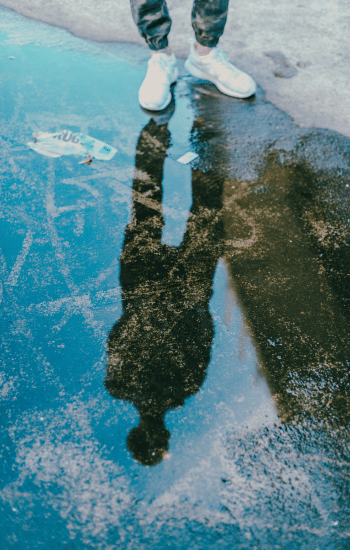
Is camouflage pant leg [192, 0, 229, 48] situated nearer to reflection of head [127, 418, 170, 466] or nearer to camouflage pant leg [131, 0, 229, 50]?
camouflage pant leg [131, 0, 229, 50]

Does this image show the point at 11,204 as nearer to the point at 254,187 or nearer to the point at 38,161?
the point at 38,161

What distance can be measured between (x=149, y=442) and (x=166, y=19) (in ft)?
7.18

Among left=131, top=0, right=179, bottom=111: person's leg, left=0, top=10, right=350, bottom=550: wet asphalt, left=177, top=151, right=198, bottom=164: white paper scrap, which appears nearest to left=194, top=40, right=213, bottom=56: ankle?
left=131, top=0, right=179, bottom=111: person's leg

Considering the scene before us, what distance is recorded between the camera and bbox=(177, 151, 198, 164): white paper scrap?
1.82 m

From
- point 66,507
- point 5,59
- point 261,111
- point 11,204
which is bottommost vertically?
point 66,507

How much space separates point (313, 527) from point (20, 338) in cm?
103

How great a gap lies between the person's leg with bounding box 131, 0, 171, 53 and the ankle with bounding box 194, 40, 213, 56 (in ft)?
0.70

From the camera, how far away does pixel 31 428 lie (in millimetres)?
1029

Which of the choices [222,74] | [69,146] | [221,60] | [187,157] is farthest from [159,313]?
[221,60]

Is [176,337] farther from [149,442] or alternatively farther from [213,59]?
[213,59]

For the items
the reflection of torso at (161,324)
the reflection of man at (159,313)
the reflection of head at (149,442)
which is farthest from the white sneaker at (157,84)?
the reflection of head at (149,442)

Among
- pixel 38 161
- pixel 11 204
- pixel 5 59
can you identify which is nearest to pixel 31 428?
pixel 11 204

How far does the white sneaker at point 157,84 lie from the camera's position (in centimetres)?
204

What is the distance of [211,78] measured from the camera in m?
2.26
